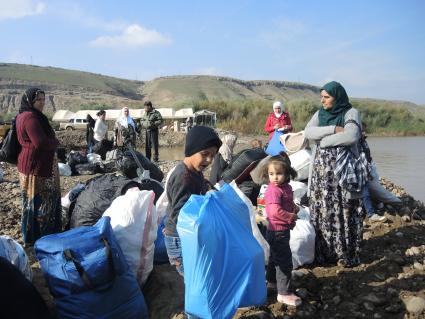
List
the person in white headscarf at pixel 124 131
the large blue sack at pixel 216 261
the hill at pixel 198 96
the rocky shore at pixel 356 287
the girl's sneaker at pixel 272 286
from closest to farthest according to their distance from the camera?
the large blue sack at pixel 216 261 < the rocky shore at pixel 356 287 < the girl's sneaker at pixel 272 286 < the person in white headscarf at pixel 124 131 < the hill at pixel 198 96

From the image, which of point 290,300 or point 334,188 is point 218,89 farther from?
point 290,300

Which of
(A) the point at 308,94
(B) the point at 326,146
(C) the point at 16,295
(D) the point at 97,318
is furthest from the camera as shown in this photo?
(A) the point at 308,94

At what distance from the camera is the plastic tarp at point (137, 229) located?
303cm

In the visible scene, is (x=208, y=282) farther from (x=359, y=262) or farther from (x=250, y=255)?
(x=359, y=262)

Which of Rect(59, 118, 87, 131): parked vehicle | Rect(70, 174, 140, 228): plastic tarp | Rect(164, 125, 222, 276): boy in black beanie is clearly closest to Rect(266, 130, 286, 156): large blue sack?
Rect(70, 174, 140, 228): plastic tarp

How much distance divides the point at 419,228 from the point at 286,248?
248 cm

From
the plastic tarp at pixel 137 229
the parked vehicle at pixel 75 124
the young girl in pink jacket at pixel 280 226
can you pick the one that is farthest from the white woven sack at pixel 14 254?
the parked vehicle at pixel 75 124

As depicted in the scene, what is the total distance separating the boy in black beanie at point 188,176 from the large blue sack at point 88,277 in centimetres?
40

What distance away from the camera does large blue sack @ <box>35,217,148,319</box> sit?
2.59m

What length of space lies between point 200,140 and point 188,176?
0.74 ft

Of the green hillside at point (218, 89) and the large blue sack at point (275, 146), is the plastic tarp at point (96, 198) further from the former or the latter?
the green hillside at point (218, 89)

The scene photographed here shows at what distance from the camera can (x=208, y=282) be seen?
7.43 feet

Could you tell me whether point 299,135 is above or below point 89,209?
above

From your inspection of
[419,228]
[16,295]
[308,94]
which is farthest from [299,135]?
[308,94]
